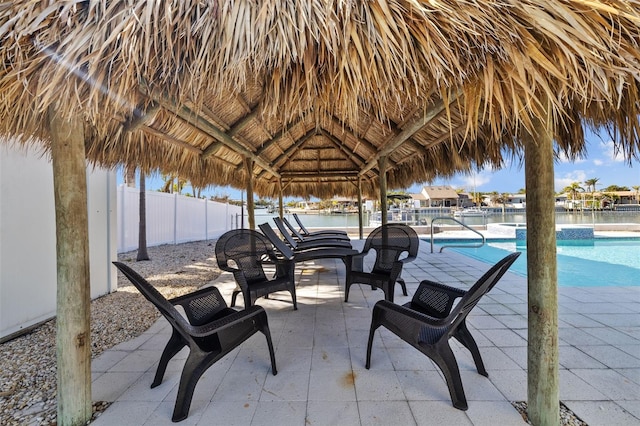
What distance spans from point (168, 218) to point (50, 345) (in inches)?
319

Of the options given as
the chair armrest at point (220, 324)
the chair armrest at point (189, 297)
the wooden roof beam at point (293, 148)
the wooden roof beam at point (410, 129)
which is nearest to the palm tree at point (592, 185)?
the wooden roof beam at point (410, 129)

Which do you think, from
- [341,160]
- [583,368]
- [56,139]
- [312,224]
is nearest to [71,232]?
[56,139]

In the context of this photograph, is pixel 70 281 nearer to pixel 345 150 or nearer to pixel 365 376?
pixel 365 376

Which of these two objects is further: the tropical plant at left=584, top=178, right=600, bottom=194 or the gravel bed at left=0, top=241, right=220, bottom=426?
the tropical plant at left=584, top=178, right=600, bottom=194

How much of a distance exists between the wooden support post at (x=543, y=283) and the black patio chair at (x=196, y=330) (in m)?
1.81

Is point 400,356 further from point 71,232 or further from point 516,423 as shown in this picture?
point 71,232

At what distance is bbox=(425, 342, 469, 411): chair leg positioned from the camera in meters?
1.82

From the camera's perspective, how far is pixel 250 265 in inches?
149

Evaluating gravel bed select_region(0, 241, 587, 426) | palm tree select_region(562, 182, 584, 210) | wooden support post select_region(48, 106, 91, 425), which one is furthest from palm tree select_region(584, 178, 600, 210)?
wooden support post select_region(48, 106, 91, 425)

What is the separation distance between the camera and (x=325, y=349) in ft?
8.59

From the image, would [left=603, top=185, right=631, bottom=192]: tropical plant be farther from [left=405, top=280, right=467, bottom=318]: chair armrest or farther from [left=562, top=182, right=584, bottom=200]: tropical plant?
[left=405, top=280, right=467, bottom=318]: chair armrest

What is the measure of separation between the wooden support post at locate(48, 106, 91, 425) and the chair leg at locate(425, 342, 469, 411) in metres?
2.28

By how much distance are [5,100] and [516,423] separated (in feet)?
12.1

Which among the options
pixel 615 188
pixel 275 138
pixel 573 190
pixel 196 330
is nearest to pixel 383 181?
pixel 275 138
